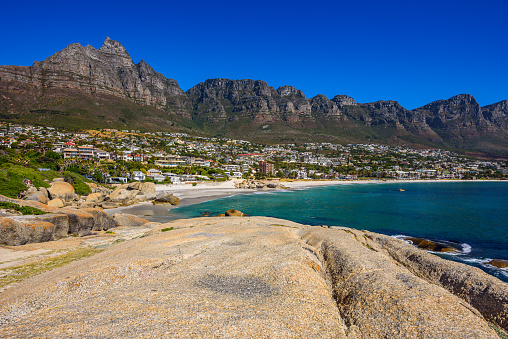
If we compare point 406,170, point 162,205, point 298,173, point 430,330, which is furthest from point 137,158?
point 406,170

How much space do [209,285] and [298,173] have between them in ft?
434

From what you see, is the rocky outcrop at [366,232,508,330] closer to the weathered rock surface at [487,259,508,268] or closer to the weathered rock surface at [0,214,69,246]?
the weathered rock surface at [487,259,508,268]

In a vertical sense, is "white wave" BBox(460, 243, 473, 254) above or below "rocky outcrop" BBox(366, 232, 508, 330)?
below

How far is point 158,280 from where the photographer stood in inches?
421

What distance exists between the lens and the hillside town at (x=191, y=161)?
85875mm

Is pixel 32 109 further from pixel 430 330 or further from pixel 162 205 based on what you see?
pixel 430 330

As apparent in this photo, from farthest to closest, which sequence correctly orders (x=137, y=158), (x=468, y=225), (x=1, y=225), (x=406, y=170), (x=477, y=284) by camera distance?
(x=406, y=170), (x=137, y=158), (x=468, y=225), (x=1, y=225), (x=477, y=284)

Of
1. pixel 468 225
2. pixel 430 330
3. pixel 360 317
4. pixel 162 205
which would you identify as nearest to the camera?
pixel 430 330

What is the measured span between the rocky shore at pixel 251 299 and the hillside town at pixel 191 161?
2854 inches

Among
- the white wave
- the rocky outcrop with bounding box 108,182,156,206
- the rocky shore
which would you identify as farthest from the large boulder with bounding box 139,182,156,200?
the white wave

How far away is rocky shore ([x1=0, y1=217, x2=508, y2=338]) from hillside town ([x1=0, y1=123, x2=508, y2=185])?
238ft

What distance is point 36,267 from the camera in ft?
45.3

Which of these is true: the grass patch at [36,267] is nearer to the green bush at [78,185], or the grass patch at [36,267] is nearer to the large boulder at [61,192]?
the large boulder at [61,192]

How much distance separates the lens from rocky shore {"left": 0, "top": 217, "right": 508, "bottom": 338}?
664 cm
